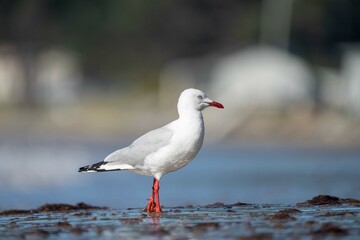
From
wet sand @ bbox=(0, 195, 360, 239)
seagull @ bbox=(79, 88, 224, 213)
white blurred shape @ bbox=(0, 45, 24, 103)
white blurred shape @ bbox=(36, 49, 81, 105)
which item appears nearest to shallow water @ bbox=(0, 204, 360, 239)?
wet sand @ bbox=(0, 195, 360, 239)

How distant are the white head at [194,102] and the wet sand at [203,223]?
1.04 metres

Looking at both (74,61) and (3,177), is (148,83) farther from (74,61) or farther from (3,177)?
(3,177)

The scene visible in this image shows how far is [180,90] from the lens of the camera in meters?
62.9

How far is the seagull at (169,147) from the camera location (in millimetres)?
11477

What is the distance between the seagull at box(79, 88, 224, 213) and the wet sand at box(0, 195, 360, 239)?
0.47m

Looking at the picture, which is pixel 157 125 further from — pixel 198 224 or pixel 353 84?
pixel 198 224

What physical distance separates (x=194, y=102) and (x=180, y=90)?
51.1 meters

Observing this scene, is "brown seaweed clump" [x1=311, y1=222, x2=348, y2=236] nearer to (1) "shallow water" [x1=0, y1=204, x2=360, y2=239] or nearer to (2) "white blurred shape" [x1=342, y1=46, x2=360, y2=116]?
(1) "shallow water" [x1=0, y1=204, x2=360, y2=239]

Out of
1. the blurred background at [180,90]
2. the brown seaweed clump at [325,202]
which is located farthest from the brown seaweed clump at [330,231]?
the blurred background at [180,90]

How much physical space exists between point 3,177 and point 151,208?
49.1ft

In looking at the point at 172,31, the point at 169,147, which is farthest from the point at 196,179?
the point at 172,31

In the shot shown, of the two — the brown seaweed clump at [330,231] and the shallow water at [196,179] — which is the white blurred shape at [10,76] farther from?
the brown seaweed clump at [330,231]

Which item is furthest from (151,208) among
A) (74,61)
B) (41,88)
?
(74,61)

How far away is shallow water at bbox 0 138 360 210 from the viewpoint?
67.3ft
